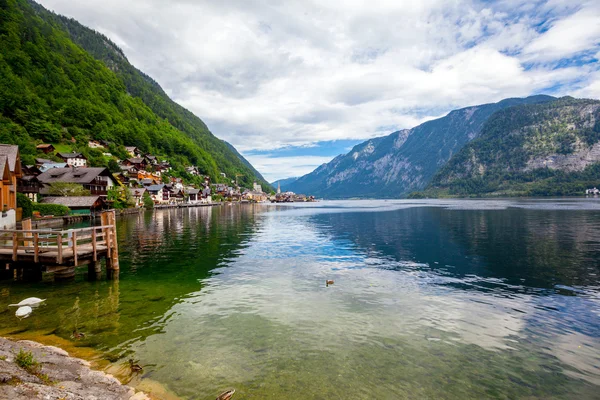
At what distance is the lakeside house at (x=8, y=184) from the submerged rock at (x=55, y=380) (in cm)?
4998

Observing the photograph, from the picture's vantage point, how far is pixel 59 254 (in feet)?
72.3

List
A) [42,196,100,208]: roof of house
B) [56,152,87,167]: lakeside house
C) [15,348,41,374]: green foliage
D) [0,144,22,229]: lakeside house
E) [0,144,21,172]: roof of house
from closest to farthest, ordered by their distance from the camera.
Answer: [15,348,41,374]: green foliage
[0,144,22,229]: lakeside house
[0,144,21,172]: roof of house
[42,196,100,208]: roof of house
[56,152,87,167]: lakeside house

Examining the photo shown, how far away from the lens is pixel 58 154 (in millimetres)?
124250

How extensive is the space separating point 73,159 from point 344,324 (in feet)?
482

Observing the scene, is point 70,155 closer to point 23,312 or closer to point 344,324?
point 23,312

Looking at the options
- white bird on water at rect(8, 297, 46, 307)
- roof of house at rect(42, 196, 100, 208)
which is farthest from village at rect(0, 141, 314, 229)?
white bird on water at rect(8, 297, 46, 307)

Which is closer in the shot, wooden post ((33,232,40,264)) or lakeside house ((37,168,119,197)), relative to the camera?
wooden post ((33,232,40,264))

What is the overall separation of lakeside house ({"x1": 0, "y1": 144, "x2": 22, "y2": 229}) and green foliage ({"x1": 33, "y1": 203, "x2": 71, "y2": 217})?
52.8 ft

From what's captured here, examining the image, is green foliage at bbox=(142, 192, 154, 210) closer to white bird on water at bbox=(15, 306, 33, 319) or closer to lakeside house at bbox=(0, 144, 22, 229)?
lakeside house at bbox=(0, 144, 22, 229)

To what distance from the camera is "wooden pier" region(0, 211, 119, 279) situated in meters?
22.6

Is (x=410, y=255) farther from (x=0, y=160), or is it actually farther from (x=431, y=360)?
(x=0, y=160)

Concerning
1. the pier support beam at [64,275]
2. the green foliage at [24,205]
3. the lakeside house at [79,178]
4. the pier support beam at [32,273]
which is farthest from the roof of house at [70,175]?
the pier support beam at [64,275]

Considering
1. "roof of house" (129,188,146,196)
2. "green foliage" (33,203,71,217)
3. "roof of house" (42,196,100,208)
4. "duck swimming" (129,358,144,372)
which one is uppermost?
"roof of house" (129,188,146,196)

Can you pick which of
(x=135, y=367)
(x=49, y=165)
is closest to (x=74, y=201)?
(x=49, y=165)
